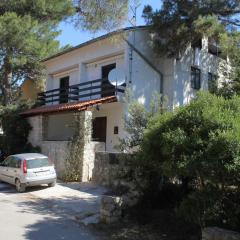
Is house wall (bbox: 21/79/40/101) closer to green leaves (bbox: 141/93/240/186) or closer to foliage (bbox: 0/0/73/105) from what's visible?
foliage (bbox: 0/0/73/105)

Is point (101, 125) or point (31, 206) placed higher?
point (101, 125)

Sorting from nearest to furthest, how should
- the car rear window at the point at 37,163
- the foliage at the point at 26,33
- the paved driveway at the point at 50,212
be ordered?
the paved driveway at the point at 50,212
the car rear window at the point at 37,163
the foliage at the point at 26,33

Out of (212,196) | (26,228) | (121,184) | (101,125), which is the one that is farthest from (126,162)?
(101,125)

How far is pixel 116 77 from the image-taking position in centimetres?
2214

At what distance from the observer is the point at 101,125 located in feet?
81.1

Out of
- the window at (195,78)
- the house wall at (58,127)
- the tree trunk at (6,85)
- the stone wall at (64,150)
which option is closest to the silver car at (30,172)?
the stone wall at (64,150)

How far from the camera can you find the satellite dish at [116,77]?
21.9 metres

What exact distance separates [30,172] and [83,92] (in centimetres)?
871

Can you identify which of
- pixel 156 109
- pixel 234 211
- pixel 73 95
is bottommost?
pixel 234 211

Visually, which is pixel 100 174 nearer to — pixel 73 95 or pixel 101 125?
pixel 101 125

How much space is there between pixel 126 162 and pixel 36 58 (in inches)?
676

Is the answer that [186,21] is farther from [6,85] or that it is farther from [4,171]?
[6,85]

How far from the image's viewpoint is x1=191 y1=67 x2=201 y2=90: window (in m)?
25.9

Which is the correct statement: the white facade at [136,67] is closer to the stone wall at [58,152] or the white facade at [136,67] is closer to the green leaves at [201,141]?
the stone wall at [58,152]
